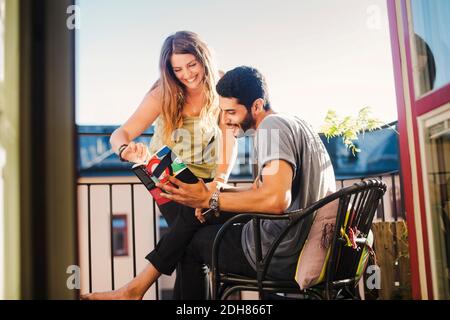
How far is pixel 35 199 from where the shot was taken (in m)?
2.21

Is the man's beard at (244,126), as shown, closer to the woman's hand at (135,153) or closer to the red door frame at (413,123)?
the woman's hand at (135,153)

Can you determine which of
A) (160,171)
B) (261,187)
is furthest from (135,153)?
(261,187)

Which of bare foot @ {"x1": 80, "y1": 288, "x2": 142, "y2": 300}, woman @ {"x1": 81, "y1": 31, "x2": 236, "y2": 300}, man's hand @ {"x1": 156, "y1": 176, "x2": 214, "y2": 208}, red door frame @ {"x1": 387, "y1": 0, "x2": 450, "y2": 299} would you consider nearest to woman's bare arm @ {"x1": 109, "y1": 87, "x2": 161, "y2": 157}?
woman @ {"x1": 81, "y1": 31, "x2": 236, "y2": 300}

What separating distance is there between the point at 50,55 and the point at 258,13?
97 cm

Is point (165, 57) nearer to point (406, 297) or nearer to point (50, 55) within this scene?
point (50, 55)

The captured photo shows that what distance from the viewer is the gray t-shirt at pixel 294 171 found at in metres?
2.19

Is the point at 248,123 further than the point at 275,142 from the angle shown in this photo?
Yes

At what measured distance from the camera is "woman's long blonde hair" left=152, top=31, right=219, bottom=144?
8.15 feet

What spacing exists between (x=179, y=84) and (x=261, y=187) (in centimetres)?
61

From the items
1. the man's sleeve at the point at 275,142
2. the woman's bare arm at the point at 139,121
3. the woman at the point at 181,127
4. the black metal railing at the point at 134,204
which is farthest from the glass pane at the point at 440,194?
the woman's bare arm at the point at 139,121

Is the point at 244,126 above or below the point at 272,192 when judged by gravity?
above

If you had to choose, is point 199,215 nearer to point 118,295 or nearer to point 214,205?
point 214,205

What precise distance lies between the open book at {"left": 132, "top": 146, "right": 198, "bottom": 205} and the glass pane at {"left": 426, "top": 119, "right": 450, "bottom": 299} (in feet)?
3.53

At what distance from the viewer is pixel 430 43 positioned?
2.54 meters
